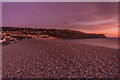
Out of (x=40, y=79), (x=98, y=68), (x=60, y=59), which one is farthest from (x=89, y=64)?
(x=40, y=79)

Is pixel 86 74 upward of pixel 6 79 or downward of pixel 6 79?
upward

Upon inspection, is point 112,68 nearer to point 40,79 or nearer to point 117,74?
point 117,74

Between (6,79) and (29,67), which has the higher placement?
(29,67)

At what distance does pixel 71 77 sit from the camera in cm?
335

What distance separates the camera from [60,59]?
485 cm

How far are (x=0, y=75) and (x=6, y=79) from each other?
0.59 metres

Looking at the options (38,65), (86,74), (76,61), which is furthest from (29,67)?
(86,74)

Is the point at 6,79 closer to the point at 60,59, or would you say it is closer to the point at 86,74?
the point at 60,59

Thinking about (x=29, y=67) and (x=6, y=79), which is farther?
(x=29, y=67)

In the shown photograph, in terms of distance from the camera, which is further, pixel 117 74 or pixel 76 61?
pixel 76 61

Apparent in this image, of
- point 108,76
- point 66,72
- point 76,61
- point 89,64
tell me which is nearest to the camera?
point 108,76

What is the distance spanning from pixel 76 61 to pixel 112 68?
184 centimetres

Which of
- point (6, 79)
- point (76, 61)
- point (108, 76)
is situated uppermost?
point (76, 61)

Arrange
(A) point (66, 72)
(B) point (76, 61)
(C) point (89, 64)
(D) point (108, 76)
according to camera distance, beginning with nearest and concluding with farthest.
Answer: (D) point (108, 76)
(A) point (66, 72)
(C) point (89, 64)
(B) point (76, 61)
